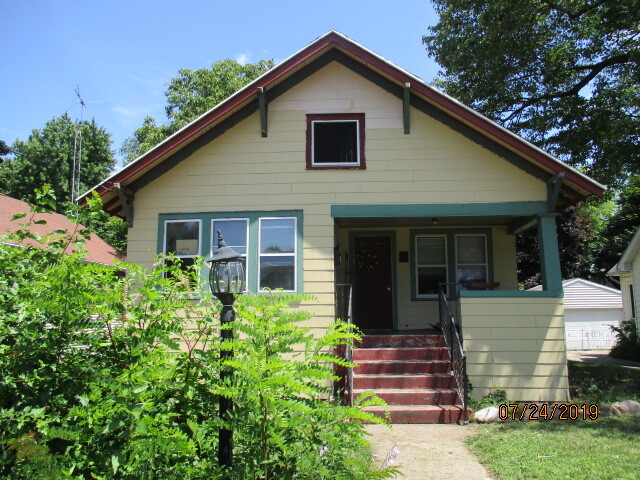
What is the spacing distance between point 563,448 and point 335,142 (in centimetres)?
637

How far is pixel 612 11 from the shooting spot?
1283 centimetres

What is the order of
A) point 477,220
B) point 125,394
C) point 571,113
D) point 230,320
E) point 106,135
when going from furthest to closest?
point 106,135
point 571,113
point 477,220
point 230,320
point 125,394

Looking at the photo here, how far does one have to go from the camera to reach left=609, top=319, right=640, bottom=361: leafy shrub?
18.1 m

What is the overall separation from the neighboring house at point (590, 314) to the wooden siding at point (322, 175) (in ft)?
60.0

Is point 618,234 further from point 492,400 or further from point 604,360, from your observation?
point 492,400

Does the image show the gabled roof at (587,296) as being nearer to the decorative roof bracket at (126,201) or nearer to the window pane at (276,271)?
the window pane at (276,271)

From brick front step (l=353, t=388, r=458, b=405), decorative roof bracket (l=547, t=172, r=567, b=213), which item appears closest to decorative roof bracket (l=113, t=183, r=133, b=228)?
brick front step (l=353, t=388, r=458, b=405)

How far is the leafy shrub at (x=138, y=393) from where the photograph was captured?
319 cm

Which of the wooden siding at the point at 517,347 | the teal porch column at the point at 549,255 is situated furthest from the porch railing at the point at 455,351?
the teal porch column at the point at 549,255

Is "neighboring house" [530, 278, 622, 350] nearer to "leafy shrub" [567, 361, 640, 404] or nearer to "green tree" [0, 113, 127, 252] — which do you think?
"leafy shrub" [567, 361, 640, 404]

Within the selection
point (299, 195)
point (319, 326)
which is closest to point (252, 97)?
point (299, 195)

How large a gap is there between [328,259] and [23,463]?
20.4 feet

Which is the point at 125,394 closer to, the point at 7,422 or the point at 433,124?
the point at 7,422

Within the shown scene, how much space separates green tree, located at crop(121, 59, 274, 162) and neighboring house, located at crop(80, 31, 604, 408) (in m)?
20.0
